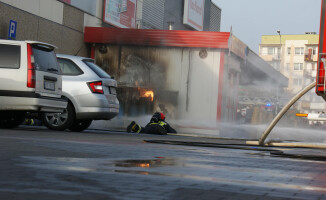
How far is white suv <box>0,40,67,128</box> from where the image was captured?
40.9 feet

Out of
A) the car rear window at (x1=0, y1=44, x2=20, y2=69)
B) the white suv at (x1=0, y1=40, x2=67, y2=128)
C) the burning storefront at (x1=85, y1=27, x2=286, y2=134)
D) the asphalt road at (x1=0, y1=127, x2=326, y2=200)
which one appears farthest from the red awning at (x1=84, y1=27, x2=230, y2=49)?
the asphalt road at (x1=0, y1=127, x2=326, y2=200)

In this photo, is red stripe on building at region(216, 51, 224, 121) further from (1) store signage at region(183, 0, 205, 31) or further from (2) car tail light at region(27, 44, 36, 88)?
(1) store signage at region(183, 0, 205, 31)

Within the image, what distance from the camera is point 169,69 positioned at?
24.7 metres

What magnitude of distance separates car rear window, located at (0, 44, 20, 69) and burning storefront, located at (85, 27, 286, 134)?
473 inches

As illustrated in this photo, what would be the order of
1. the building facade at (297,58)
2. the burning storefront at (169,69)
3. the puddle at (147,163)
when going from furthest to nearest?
the building facade at (297,58) < the burning storefront at (169,69) < the puddle at (147,163)

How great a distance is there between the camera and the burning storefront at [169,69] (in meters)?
24.3

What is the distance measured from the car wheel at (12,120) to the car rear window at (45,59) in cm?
138

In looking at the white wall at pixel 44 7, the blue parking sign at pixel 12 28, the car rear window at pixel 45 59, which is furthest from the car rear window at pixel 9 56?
the white wall at pixel 44 7

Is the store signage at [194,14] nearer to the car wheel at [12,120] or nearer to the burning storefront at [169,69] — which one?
the burning storefront at [169,69]

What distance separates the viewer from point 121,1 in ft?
91.4

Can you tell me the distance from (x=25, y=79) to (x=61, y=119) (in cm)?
208

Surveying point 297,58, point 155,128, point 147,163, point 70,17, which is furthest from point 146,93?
point 297,58

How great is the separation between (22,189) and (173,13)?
109 ft

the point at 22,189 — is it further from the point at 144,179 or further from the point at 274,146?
the point at 274,146
